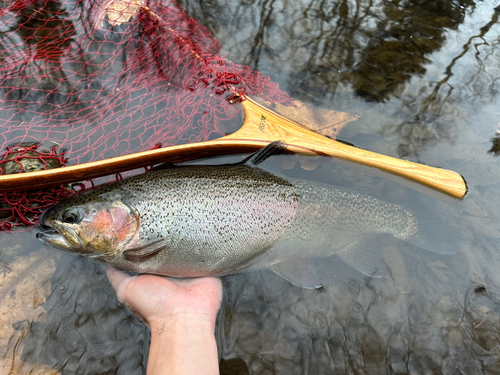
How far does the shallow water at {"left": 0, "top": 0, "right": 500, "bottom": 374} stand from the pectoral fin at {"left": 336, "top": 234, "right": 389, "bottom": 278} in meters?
0.10

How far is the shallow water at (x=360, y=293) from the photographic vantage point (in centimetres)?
236

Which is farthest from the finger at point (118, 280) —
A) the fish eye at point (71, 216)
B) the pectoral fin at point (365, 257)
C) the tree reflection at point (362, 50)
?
the tree reflection at point (362, 50)

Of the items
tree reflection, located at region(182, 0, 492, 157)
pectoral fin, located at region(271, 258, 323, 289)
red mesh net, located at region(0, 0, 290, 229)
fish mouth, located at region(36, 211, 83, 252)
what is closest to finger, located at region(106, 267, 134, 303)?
fish mouth, located at region(36, 211, 83, 252)

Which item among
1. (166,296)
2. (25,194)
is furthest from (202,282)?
(25,194)

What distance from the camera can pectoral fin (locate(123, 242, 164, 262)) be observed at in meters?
2.30

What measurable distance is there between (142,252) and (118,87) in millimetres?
1833

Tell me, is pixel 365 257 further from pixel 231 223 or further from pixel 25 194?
pixel 25 194

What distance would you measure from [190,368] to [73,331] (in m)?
1.26

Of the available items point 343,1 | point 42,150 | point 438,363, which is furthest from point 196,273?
point 343,1

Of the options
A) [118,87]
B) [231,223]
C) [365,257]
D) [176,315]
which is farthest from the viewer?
[118,87]

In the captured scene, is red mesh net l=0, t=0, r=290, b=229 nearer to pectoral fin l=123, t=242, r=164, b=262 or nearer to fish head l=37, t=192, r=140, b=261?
fish head l=37, t=192, r=140, b=261

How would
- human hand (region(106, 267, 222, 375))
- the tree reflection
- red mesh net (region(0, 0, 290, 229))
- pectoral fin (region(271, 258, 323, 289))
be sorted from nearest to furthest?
human hand (region(106, 267, 222, 375)), pectoral fin (region(271, 258, 323, 289)), red mesh net (region(0, 0, 290, 229)), the tree reflection

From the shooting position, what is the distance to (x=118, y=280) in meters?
2.46

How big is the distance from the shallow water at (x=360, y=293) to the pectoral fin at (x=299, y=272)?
17 cm
